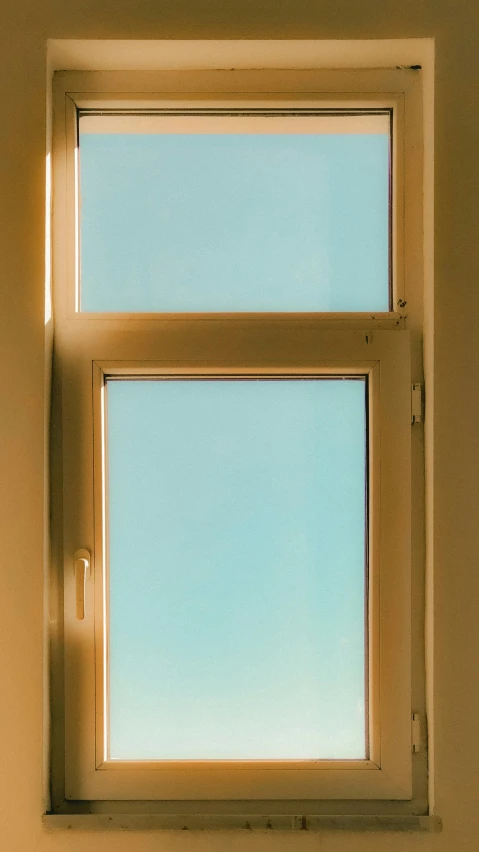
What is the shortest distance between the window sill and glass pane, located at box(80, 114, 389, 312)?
1178 millimetres

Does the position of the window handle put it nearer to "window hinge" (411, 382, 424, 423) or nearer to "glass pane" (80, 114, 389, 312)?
"glass pane" (80, 114, 389, 312)

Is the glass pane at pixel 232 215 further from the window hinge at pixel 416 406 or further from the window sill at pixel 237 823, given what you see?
the window sill at pixel 237 823

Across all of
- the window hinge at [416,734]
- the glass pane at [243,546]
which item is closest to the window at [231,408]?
the glass pane at [243,546]

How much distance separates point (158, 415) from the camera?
1.41m

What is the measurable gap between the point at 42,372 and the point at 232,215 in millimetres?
595

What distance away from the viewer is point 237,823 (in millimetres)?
1301

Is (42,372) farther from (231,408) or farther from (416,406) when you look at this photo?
(416,406)

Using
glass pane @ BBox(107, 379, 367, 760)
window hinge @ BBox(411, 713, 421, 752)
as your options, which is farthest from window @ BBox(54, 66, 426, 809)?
window hinge @ BBox(411, 713, 421, 752)

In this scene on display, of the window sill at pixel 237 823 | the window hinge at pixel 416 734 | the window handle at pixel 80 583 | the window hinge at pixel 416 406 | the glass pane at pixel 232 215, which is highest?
the glass pane at pixel 232 215

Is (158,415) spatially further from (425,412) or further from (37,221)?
(425,412)

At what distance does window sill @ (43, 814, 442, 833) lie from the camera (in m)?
1.30

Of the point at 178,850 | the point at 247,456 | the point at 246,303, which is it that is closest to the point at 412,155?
the point at 246,303

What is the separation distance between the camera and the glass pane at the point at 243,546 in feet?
4.60

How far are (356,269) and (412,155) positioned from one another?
0.31 m
